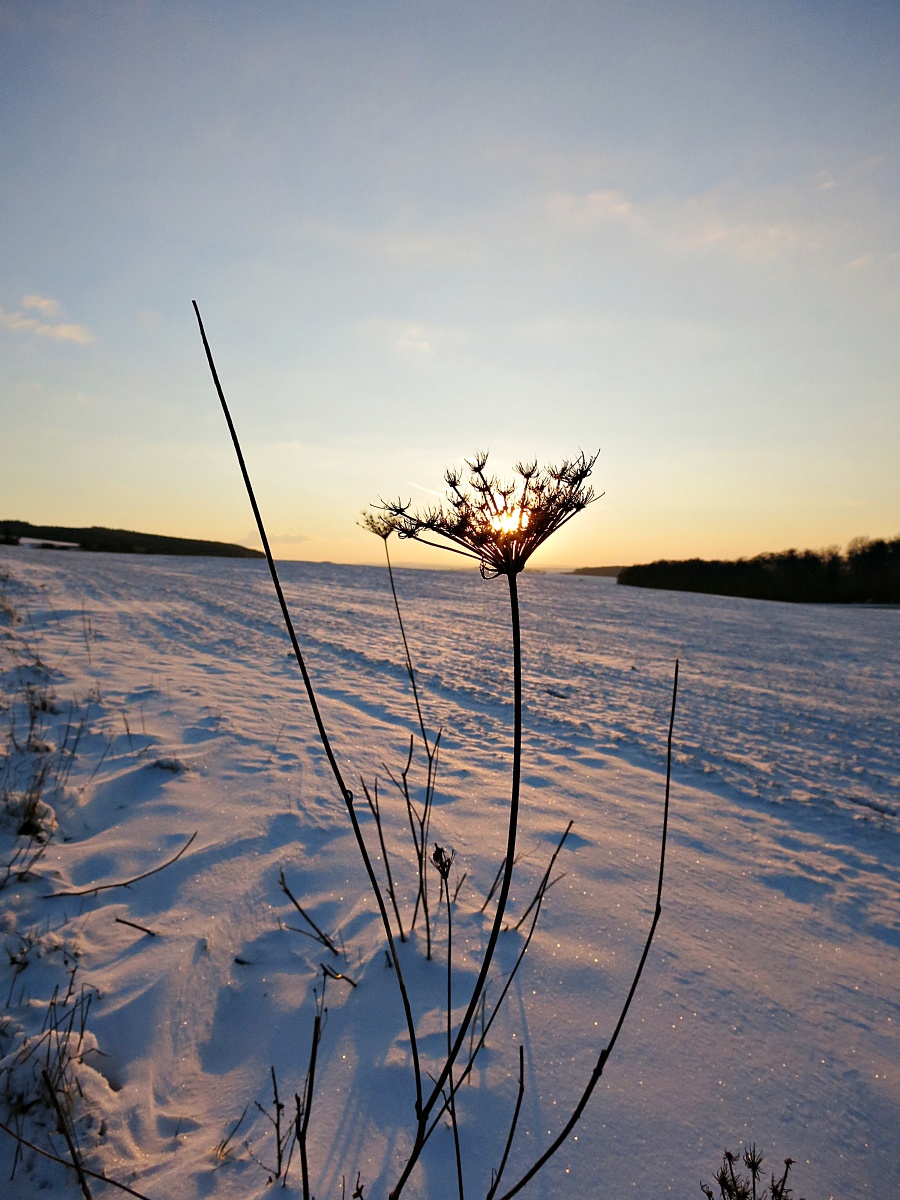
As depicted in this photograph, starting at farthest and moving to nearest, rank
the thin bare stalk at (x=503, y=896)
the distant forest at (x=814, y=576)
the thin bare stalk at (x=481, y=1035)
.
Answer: the distant forest at (x=814, y=576) < the thin bare stalk at (x=481, y=1035) < the thin bare stalk at (x=503, y=896)

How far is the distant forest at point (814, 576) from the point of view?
32.1m

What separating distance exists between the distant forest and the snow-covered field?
2946cm

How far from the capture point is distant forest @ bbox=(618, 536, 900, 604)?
32.1 metres

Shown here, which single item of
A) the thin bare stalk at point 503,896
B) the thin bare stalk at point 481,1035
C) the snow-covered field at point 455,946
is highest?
the thin bare stalk at point 503,896

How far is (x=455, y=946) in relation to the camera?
2.58 m

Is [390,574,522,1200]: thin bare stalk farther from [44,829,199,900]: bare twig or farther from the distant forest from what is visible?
the distant forest

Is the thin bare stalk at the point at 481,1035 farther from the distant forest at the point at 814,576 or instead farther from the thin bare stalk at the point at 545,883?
the distant forest at the point at 814,576

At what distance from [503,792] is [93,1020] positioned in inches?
114

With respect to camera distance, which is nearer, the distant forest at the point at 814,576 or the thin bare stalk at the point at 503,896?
the thin bare stalk at the point at 503,896

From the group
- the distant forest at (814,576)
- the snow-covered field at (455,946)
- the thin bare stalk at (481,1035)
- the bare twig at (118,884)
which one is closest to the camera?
the thin bare stalk at (481,1035)

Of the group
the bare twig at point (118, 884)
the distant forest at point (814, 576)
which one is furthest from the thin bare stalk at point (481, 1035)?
the distant forest at point (814, 576)

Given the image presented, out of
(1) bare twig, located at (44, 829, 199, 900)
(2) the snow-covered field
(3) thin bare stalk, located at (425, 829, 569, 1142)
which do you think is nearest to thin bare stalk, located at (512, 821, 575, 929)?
(3) thin bare stalk, located at (425, 829, 569, 1142)

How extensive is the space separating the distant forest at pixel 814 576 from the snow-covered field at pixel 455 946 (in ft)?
96.7

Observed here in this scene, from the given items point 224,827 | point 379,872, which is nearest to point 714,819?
point 379,872
